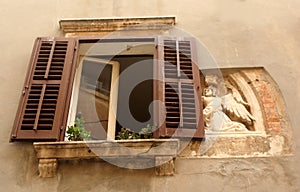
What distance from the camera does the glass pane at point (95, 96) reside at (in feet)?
21.1

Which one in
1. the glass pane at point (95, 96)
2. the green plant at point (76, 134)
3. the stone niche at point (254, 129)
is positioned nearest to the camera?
the stone niche at point (254, 129)

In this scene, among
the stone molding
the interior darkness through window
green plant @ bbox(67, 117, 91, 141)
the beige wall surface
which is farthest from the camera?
the interior darkness through window

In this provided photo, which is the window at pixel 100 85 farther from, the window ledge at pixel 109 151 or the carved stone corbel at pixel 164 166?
the carved stone corbel at pixel 164 166

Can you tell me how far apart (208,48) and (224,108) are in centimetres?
99

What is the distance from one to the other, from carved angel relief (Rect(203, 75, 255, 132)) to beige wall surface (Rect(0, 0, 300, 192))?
0.33 metres

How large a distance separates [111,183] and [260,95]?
2162 millimetres

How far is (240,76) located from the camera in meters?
6.05

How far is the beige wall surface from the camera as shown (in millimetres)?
4898

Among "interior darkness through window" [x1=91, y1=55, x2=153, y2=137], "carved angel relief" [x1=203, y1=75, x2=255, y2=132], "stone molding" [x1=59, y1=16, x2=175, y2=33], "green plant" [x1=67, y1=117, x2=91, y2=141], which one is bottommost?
"green plant" [x1=67, y1=117, x2=91, y2=141]

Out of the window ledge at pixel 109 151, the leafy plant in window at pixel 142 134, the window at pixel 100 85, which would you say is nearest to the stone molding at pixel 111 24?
the window at pixel 100 85

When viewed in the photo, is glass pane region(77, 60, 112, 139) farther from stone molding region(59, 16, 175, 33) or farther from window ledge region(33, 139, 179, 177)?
window ledge region(33, 139, 179, 177)

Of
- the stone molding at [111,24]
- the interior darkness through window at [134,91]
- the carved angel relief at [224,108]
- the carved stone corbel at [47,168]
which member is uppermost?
the stone molding at [111,24]

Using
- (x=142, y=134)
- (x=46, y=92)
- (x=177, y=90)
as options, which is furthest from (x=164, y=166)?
(x=46, y=92)

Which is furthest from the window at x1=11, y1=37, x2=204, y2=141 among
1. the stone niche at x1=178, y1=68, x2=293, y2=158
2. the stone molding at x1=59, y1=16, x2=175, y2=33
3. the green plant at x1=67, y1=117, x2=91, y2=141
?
the stone molding at x1=59, y1=16, x2=175, y2=33
